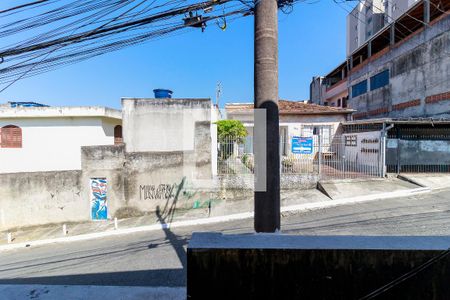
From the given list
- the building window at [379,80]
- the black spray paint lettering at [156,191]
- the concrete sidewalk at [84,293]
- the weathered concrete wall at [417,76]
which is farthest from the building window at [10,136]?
the building window at [379,80]

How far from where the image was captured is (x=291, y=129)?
15938 millimetres

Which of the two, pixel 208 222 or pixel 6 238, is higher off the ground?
pixel 208 222

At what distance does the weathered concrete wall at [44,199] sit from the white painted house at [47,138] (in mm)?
2949

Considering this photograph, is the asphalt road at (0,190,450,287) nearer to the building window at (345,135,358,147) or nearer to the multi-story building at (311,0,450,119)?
the building window at (345,135,358,147)

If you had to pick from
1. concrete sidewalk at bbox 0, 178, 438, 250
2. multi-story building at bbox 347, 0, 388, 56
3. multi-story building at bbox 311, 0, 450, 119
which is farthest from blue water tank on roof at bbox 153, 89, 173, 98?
multi-story building at bbox 347, 0, 388, 56

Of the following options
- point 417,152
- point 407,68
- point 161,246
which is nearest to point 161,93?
point 161,246

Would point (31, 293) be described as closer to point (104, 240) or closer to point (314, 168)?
point (104, 240)

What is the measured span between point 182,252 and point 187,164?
481 centimetres

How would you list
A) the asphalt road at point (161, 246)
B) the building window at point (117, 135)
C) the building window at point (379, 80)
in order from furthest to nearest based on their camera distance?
the building window at point (379, 80)
the building window at point (117, 135)
the asphalt road at point (161, 246)

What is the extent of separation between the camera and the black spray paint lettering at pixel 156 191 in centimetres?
1035

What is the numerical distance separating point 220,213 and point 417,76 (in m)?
14.2

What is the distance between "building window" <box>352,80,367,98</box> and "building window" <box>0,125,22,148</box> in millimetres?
23112

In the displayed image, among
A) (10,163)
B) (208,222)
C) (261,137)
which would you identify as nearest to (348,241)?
(261,137)

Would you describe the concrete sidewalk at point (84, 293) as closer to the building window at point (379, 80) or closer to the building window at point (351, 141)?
the building window at point (351, 141)
